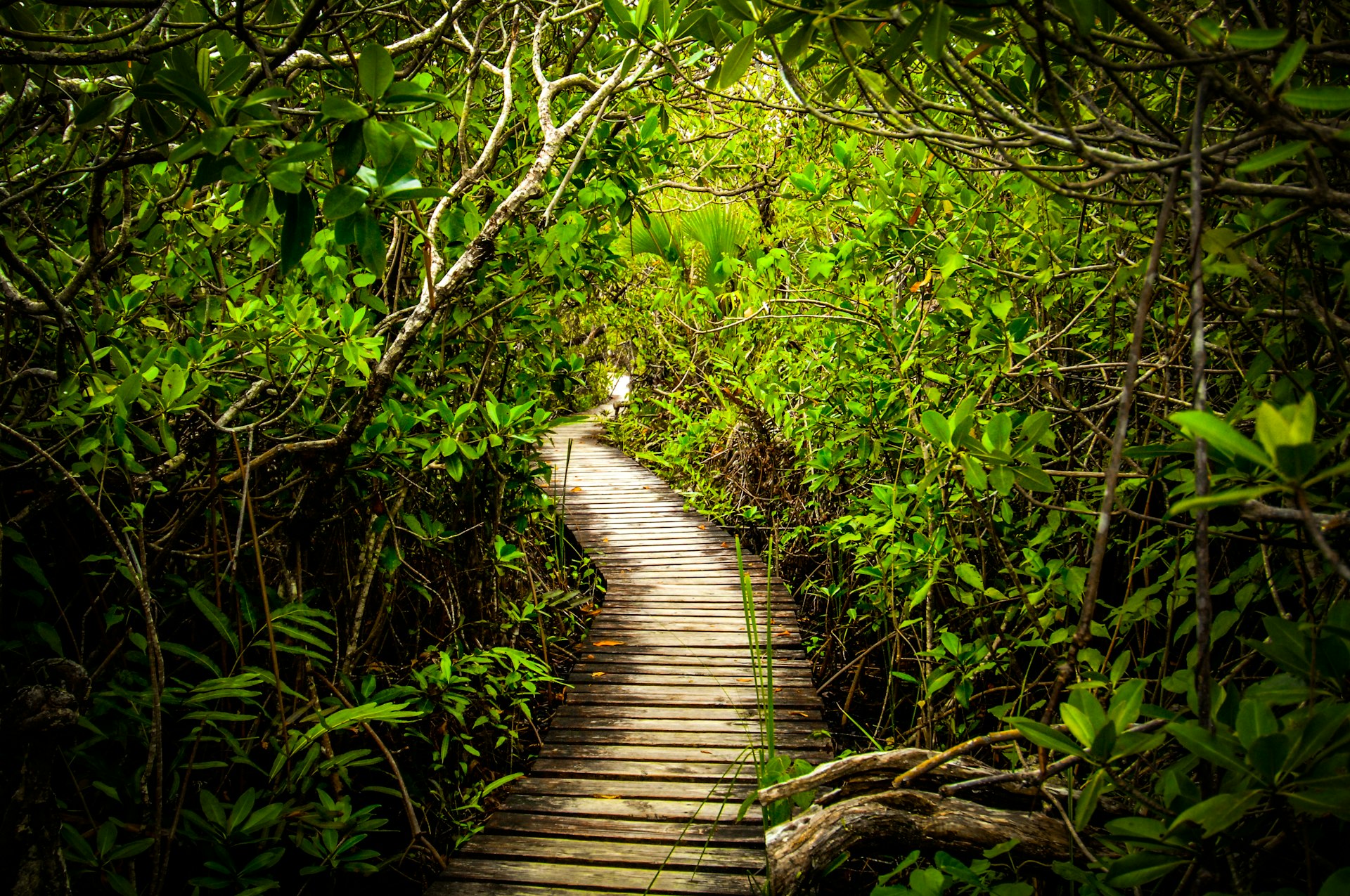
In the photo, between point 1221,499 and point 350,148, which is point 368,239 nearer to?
point 350,148

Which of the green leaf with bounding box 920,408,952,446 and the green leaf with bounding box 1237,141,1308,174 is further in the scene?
the green leaf with bounding box 920,408,952,446

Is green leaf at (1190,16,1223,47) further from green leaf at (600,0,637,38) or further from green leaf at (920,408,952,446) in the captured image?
green leaf at (600,0,637,38)

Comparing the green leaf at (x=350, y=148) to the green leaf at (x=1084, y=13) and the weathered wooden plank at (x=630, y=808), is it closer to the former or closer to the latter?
the green leaf at (x=1084, y=13)

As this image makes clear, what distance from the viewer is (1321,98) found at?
793mm

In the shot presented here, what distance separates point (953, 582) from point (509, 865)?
73.8 inches

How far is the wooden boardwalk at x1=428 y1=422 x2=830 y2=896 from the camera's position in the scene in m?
2.11

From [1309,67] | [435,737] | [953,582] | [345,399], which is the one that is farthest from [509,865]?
[1309,67]

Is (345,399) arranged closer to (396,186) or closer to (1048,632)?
(396,186)

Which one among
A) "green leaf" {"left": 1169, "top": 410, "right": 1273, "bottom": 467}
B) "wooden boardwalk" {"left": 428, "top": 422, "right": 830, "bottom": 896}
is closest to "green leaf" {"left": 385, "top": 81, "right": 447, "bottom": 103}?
"green leaf" {"left": 1169, "top": 410, "right": 1273, "bottom": 467}

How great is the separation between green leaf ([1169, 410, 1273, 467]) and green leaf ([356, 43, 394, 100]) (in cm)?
108

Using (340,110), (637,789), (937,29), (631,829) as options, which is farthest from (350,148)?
(637,789)

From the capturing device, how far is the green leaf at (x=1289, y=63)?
0.73 metres

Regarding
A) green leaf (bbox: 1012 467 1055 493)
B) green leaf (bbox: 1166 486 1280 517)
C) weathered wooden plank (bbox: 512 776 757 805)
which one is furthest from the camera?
weathered wooden plank (bbox: 512 776 757 805)

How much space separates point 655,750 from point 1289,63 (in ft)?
9.04
